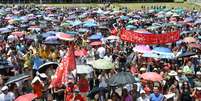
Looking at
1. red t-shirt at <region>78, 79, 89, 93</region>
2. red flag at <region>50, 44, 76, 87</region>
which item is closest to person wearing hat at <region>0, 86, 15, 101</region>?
red flag at <region>50, 44, 76, 87</region>

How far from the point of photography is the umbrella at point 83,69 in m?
15.0

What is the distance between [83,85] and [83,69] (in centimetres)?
70

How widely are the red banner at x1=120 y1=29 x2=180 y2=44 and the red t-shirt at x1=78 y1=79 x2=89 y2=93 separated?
632cm

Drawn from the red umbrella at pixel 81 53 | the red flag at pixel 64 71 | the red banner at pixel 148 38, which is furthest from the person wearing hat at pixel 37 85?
the red banner at pixel 148 38

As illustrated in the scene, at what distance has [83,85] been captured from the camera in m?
14.6

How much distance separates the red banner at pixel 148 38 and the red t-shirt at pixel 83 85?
632 centimetres

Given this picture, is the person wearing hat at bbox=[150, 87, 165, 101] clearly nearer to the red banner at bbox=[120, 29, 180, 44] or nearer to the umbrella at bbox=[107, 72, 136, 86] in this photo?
the umbrella at bbox=[107, 72, 136, 86]

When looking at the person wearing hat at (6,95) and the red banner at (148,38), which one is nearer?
the person wearing hat at (6,95)

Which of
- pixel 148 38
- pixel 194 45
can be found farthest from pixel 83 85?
pixel 194 45

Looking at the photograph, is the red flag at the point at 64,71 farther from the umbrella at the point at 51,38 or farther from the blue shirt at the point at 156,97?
the umbrella at the point at 51,38

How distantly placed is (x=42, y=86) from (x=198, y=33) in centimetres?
1493

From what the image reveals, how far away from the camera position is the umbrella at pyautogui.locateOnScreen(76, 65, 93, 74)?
15.0 metres

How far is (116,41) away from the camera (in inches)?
974

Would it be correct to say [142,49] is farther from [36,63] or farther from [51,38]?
[51,38]
